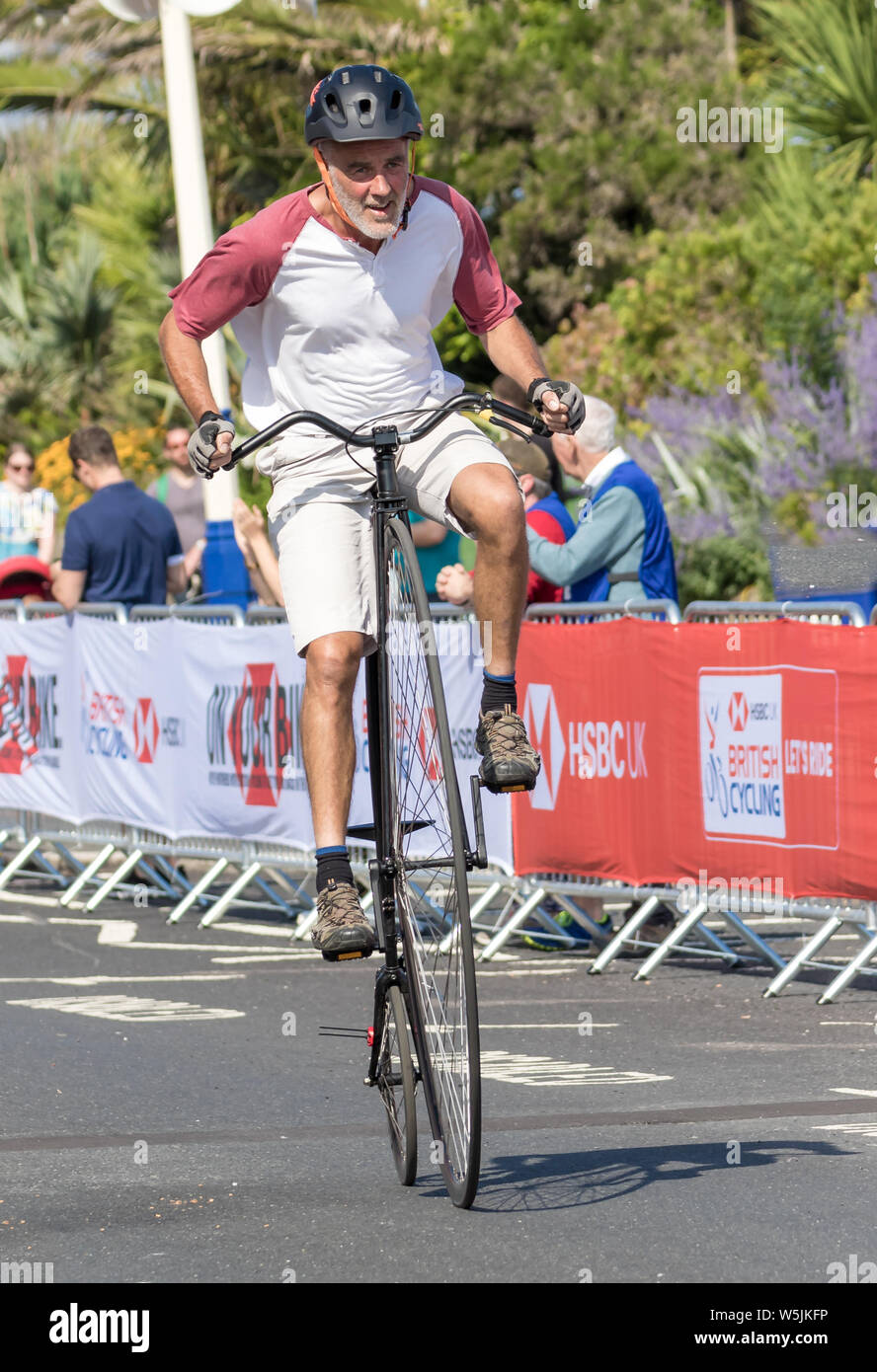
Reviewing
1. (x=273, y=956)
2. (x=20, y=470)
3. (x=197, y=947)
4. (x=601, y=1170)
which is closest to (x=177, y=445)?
(x=20, y=470)

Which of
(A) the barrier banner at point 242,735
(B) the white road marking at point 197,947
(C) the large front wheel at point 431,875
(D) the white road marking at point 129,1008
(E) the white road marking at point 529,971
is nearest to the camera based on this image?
(C) the large front wheel at point 431,875

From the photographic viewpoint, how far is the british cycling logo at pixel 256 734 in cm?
1127

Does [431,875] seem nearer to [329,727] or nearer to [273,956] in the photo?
[329,727]

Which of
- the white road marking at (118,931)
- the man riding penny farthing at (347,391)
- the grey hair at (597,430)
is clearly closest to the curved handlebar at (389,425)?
the man riding penny farthing at (347,391)

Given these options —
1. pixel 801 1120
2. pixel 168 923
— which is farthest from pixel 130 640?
pixel 801 1120

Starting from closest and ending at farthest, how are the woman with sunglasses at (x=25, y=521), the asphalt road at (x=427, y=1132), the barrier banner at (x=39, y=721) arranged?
the asphalt road at (x=427, y=1132) → the barrier banner at (x=39, y=721) → the woman with sunglasses at (x=25, y=521)

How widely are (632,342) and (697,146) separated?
4.28 m

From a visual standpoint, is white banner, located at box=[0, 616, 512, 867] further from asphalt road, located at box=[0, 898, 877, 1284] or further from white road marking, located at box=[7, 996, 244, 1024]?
white road marking, located at box=[7, 996, 244, 1024]

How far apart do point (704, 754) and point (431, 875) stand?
3865 millimetres

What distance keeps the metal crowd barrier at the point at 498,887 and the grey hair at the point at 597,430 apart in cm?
76

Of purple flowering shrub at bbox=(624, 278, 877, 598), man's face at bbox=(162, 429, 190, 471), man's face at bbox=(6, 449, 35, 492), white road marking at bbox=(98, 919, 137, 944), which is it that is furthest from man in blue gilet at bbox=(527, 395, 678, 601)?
purple flowering shrub at bbox=(624, 278, 877, 598)

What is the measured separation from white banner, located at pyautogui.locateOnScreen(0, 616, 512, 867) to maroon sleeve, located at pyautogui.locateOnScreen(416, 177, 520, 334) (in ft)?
14.0

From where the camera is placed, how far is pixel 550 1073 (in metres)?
7.44

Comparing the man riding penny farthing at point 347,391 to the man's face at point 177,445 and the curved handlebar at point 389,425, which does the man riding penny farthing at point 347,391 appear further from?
the man's face at point 177,445
